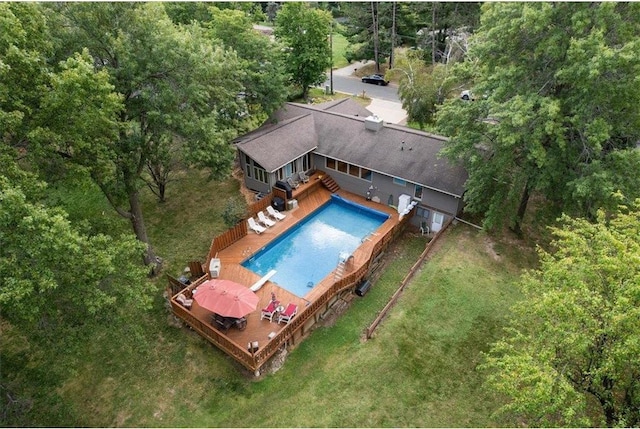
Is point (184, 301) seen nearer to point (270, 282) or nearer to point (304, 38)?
point (270, 282)

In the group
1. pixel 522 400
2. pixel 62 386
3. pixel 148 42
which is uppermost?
pixel 148 42

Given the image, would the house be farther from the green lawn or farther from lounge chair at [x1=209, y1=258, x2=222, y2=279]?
lounge chair at [x1=209, y1=258, x2=222, y2=279]

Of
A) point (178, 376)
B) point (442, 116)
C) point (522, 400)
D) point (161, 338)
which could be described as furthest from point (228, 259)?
point (522, 400)

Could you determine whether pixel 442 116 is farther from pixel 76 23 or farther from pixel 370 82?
pixel 370 82

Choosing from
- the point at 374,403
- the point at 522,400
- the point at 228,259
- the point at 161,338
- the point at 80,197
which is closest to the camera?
the point at 522,400

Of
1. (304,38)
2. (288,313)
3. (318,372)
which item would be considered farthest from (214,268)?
(304,38)

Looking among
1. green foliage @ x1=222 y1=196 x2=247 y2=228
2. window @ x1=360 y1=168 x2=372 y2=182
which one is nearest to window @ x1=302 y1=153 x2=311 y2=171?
window @ x1=360 y1=168 x2=372 y2=182
